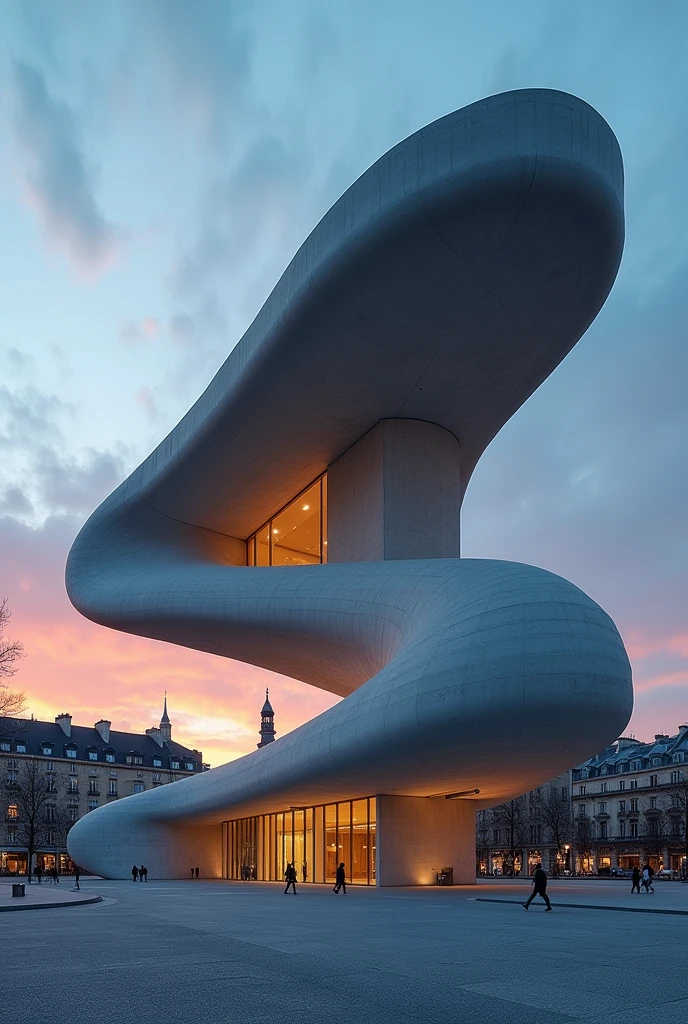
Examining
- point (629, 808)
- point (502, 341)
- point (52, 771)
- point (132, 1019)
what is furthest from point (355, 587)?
point (52, 771)

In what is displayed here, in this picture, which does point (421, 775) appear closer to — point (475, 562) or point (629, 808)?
point (475, 562)

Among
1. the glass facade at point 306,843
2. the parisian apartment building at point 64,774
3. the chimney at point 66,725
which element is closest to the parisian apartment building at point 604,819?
the parisian apartment building at point 64,774

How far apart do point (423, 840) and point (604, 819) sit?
6181 cm

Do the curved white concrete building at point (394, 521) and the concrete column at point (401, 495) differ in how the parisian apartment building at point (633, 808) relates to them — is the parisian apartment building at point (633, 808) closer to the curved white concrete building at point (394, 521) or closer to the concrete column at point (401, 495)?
the curved white concrete building at point (394, 521)

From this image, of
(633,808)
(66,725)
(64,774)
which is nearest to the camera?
(633,808)

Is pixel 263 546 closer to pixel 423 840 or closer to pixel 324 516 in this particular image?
pixel 324 516

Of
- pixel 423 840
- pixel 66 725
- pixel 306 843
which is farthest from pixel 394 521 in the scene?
pixel 66 725

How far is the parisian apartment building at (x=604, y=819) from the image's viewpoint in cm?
7600

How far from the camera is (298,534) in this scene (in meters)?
36.6

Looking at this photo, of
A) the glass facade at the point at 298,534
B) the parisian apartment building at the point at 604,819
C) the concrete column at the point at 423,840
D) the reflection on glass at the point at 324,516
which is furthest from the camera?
the parisian apartment building at the point at 604,819

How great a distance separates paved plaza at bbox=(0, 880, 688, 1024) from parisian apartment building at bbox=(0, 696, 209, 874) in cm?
6010

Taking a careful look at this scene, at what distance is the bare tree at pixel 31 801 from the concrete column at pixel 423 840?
50.4 meters

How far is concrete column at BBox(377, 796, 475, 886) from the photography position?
1139 inches

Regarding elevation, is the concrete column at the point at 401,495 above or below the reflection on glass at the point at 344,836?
above
